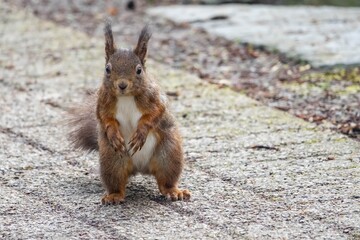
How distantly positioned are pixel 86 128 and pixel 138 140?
2.10 ft

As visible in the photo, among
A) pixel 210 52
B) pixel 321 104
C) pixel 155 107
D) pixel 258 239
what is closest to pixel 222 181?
pixel 155 107

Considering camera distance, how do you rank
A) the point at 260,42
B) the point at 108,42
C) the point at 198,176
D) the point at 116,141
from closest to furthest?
the point at 116,141 → the point at 108,42 → the point at 198,176 → the point at 260,42

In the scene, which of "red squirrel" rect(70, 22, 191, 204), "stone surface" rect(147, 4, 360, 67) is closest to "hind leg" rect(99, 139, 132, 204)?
"red squirrel" rect(70, 22, 191, 204)

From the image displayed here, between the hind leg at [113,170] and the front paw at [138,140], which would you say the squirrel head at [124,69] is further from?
the hind leg at [113,170]

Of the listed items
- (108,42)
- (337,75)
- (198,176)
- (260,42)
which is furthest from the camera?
(260,42)

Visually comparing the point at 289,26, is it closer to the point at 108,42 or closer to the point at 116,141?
the point at 108,42

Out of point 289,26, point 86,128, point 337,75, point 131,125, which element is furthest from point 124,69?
point 289,26

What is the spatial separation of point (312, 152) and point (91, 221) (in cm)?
146

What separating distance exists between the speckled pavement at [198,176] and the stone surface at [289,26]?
0.94 metres

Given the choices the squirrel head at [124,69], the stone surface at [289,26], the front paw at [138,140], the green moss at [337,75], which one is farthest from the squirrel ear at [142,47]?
the stone surface at [289,26]

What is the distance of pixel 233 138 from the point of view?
520 cm

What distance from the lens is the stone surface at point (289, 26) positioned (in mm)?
7043

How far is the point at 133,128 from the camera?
4.11m

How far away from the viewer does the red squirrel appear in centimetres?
404
